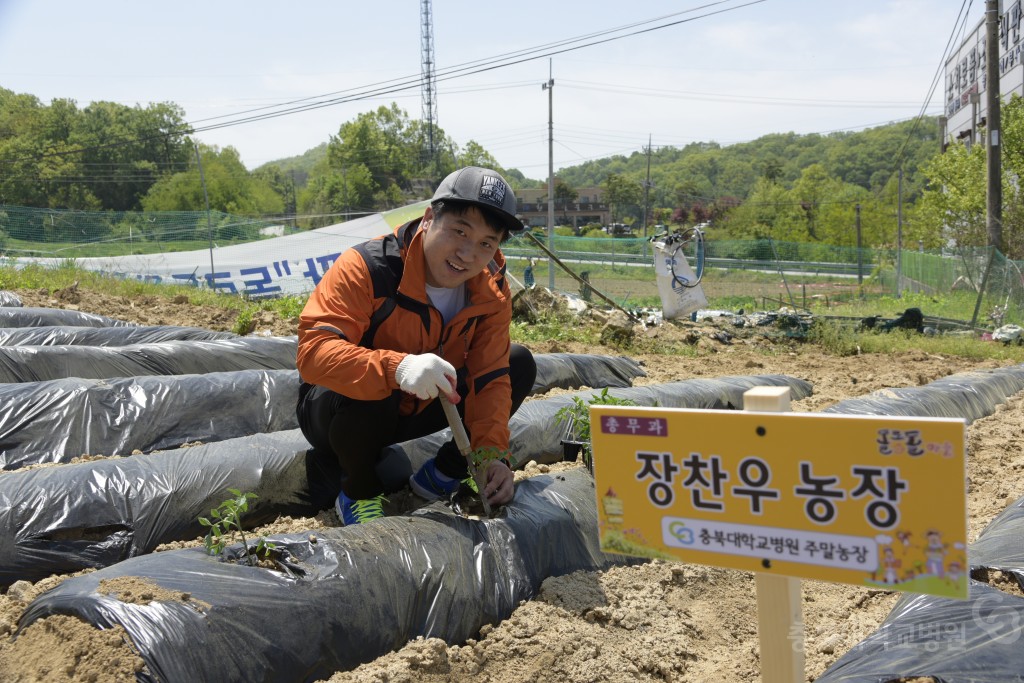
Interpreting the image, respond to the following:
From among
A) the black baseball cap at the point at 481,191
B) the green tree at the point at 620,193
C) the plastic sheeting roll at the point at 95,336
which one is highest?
the green tree at the point at 620,193

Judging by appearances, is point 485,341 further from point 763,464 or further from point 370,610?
point 763,464

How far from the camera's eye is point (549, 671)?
2029 mm

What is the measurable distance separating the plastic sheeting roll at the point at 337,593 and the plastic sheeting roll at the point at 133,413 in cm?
213

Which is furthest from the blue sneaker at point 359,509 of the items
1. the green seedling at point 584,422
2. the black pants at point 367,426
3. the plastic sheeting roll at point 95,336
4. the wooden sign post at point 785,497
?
A: the plastic sheeting roll at point 95,336

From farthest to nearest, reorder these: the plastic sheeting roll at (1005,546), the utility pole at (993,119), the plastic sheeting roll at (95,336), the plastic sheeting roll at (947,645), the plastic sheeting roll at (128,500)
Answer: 1. the utility pole at (993,119)
2. the plastic sheeting roll at (95,336)
3. the plastic sheeting roll at (128,500)
4. the plastic sheeting roll at (1005,546)
5. the plastic sheeting roll at (947,645)

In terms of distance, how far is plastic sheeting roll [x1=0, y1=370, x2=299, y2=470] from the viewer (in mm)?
3725

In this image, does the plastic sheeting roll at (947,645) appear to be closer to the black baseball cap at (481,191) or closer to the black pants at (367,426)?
the black pants at (367,426)

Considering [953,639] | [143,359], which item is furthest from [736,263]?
[953,639]

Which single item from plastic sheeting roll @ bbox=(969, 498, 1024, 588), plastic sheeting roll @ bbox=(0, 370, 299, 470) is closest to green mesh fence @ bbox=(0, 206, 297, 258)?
plastic sheeting roll @ bbox=(0, 370, 299, 470)

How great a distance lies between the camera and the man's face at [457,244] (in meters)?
2.52

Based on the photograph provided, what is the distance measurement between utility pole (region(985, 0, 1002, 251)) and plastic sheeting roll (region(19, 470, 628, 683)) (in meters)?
12.9

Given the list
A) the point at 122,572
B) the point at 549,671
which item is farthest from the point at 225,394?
the point at 549,671

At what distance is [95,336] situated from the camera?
19.4 ft

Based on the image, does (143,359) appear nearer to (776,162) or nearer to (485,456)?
(485,456)
